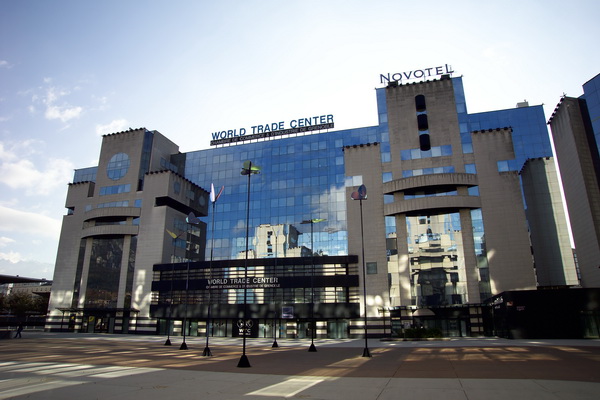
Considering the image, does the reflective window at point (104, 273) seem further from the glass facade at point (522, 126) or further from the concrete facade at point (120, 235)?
the glass facade at point (522, 126)

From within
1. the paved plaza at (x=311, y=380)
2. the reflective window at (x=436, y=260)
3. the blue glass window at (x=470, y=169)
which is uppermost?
the blue glass window at (x=470, y=169)

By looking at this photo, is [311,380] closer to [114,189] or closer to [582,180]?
[582,180]

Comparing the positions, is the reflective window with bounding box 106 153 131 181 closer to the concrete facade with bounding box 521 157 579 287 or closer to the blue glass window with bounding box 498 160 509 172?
the blue glass window with bounding box 498 160 509 172

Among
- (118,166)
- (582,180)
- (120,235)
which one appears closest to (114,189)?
(118,166)

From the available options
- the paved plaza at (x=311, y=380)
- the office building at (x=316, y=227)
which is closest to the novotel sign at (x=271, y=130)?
the office building at (x=316, y=227)

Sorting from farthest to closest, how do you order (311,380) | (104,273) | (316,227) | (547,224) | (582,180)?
1. (104,273)
2. (316,227)
3. (547,224)
4. (582,180)
5. (311,380)

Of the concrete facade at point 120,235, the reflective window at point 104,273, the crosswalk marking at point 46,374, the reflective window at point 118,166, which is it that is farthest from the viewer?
the reflective window at point 118,166

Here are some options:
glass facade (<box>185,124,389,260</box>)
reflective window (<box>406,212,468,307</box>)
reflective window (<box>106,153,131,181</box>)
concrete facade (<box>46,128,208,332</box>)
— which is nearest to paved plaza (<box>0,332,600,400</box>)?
reflective window (<box>406,212,468,307</box>)

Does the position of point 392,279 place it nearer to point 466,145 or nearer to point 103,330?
point 466,145

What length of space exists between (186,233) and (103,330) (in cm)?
2313

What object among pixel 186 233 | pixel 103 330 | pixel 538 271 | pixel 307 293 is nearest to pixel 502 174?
pixel 538 271

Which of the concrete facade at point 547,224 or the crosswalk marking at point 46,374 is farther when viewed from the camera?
the concrete facade at point 547,224

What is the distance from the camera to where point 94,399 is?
1327 cm

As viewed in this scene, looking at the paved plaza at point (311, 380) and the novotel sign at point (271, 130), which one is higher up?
the novotel sign at point (271, 130)
